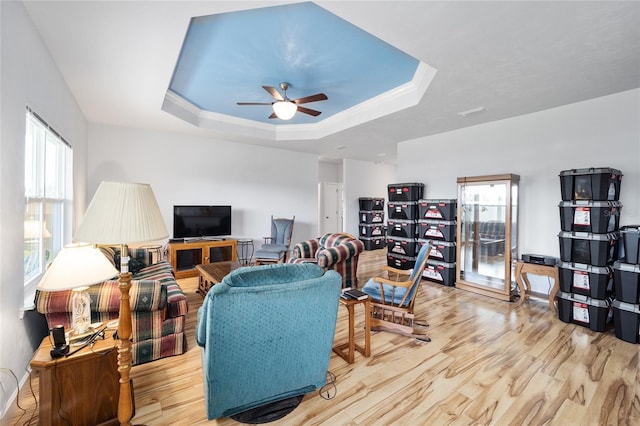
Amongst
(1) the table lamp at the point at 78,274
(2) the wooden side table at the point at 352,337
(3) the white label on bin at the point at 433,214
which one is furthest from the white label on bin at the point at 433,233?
(1) the table lamp at the point at 78,274

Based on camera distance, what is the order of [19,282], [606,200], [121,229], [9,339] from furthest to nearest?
1. [606,200]
2. [19,282]
3. [9,339]
4. [121,229]

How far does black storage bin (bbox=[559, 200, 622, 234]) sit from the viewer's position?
2951 mm

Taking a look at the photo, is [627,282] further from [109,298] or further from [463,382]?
[109,298]

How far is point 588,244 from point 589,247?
0.12ft

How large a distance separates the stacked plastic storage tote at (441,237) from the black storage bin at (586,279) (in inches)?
60.4

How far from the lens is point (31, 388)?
1937mm

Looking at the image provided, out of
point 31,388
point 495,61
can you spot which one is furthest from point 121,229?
point 495,61

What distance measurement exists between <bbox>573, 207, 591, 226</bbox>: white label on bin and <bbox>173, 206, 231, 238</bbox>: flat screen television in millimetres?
5496

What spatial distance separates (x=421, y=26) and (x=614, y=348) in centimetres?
351

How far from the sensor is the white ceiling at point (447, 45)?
77.1 inches

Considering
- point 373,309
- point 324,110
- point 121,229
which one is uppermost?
point 324,110

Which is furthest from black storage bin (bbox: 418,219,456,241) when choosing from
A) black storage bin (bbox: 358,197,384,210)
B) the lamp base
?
the lamp base

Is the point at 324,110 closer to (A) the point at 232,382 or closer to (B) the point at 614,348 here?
(A) the point at 232,382

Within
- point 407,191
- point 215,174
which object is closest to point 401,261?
point 407,191
